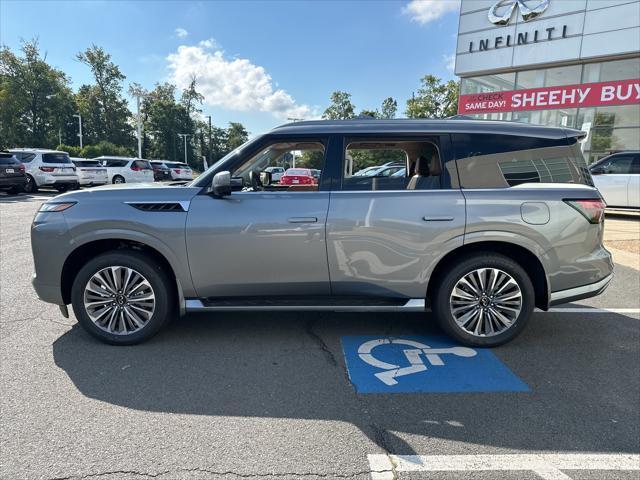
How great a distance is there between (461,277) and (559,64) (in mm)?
17689

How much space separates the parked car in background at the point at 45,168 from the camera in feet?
55.2

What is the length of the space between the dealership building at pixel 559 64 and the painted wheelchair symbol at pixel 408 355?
1492 centimetres

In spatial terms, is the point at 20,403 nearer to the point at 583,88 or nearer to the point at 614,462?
the point at 614,462

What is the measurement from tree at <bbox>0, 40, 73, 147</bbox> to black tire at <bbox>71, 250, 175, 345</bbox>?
50647 mm

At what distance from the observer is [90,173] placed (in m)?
21.3

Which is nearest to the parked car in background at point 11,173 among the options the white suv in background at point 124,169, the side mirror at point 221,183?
the white suv in background at point 124,169

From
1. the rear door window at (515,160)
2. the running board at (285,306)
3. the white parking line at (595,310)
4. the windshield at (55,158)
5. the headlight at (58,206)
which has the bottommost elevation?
the white parking line at (595,310)

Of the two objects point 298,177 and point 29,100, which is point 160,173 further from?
point 29,100

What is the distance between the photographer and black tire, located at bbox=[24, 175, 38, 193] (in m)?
16.8

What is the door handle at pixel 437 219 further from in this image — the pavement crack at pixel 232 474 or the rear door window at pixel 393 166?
the pavement crack at pixel 232 474

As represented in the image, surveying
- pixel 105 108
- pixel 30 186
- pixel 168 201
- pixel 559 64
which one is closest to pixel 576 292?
pixel 168 201

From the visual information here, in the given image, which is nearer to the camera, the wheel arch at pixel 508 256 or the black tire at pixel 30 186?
the wheel arch at pixel 508 256

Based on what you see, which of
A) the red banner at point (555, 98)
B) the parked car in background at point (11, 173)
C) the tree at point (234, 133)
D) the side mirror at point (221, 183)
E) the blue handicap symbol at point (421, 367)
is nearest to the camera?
the blue handicap symbol at point (421, 367)

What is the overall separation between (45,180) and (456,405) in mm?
19243
